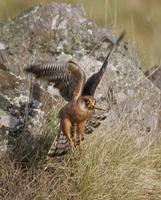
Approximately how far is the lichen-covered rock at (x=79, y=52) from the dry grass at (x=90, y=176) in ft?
2.25

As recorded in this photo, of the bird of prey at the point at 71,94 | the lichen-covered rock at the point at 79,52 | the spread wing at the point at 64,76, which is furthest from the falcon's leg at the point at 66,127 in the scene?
the lichen-covered rock at the point at 79,52

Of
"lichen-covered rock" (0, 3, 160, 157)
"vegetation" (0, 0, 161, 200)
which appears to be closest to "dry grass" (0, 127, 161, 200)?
"vegetation" (0, 0, 161, 200)

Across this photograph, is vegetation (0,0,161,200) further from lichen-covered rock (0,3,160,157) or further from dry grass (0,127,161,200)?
lichen-covered rock (0,3,160,157)

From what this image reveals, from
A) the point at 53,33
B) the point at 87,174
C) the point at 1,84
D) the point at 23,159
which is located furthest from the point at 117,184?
the point at 53,33

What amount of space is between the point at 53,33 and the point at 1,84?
110 cm

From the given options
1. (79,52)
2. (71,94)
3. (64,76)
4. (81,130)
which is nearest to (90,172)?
(81,130)

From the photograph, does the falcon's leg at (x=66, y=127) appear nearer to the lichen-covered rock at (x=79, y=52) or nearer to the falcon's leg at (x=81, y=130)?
the falcon's leg at (x=81, y=130)

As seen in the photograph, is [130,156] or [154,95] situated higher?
[154,95]

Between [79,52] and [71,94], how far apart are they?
1497 millimetres

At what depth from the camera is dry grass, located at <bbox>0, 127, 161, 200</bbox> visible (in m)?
7.37

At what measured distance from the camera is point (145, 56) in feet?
34.6

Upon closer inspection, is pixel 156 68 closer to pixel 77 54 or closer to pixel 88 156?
pixel 77 54

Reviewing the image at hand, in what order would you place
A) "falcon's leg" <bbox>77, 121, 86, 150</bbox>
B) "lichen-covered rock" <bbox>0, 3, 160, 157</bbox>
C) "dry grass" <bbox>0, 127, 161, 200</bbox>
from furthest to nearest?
"lichen-covered rock" <bbox>0, 3, 160, 157</bbox>
"dry grass" <bbox>0, 127, 161, 200</bbox>
"falcon's leg" <bbox>77, 121, 86, 150</bbox>

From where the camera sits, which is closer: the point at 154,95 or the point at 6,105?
the point at 6,105
